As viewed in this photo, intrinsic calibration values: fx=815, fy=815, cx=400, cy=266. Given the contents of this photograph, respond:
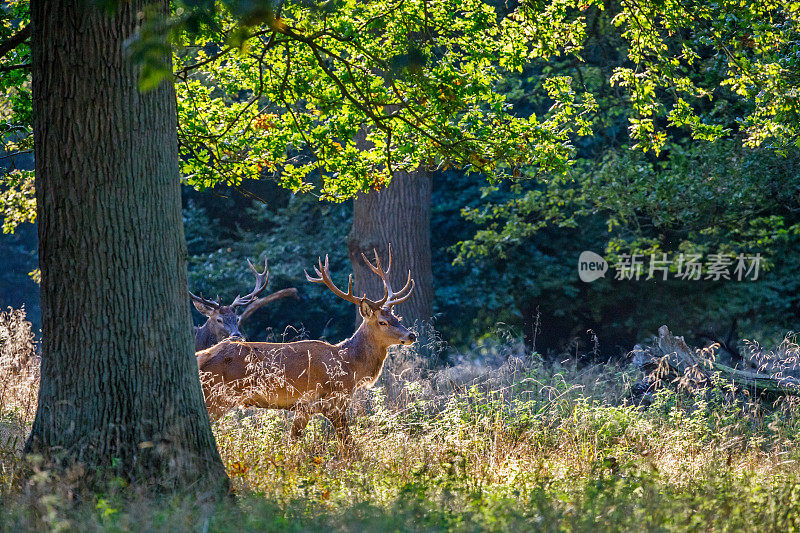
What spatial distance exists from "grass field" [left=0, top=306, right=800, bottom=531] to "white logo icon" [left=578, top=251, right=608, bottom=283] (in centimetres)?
765

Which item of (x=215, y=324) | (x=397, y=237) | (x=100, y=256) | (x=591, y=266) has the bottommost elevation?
(x=215, y=324)

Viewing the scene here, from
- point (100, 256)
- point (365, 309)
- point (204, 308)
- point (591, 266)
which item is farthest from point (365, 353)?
point (591, 266)

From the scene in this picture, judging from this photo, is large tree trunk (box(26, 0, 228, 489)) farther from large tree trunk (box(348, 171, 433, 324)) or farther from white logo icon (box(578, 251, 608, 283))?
white logo icon (box(578, 251, 608, 283))

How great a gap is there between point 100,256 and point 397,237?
8291 mm

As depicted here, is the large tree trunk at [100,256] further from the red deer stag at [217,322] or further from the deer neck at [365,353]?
the red deer stag at [217,322]

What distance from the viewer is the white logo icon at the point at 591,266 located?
16.4 metres

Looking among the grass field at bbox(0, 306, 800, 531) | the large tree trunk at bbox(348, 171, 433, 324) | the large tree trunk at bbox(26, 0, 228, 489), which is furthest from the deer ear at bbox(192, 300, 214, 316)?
the large tree trunk at bbox(26, 0, 228, 489)

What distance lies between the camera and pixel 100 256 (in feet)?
16.9

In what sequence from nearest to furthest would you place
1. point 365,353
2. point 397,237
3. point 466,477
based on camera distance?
point 466,477 → point 365,353 → point 397,237

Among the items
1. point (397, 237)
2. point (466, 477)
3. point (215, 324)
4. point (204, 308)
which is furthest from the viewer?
point (397, 237)

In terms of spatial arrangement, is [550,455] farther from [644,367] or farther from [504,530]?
[644,367]

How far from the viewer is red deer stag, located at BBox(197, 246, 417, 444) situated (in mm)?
7574

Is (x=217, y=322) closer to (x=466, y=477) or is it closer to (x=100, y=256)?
(x=100, y=256)

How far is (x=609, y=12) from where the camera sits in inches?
552
